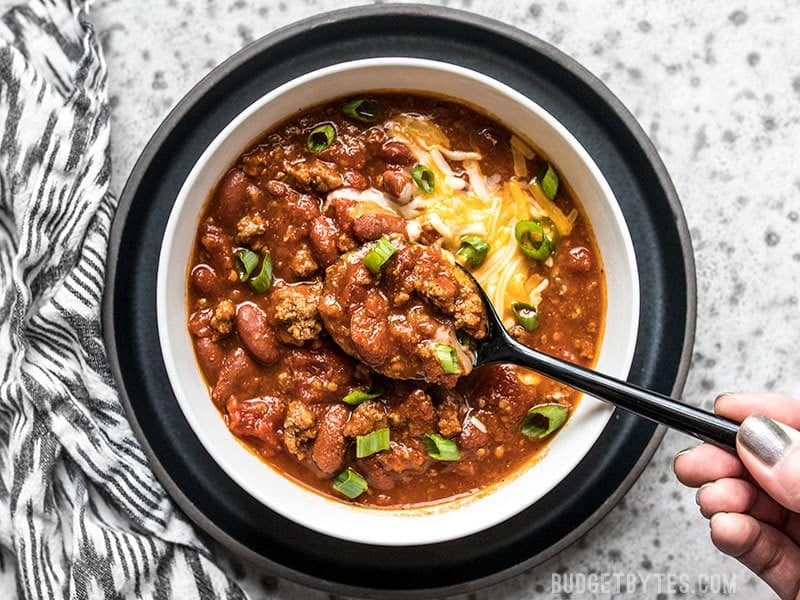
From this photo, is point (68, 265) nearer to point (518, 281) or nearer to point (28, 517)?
point (28, 517)

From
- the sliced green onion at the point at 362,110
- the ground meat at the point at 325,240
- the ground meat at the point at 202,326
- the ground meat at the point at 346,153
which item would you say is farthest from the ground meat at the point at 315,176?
the ground meat at the point at 202,326

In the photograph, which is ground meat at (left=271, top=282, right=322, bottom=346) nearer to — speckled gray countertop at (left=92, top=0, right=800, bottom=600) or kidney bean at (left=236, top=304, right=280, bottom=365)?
kidney bean at (left=236, top=304, right=280, bottom=365)

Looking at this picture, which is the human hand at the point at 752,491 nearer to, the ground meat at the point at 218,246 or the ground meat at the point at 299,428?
the ground meat at the point at 299,428

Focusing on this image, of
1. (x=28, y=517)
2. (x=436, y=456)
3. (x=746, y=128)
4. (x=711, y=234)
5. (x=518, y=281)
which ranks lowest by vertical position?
(x=28, y=517)

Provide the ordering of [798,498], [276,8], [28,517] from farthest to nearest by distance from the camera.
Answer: [276,8] → [28,517] → [798,498]

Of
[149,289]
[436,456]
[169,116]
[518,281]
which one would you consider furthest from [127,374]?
[518,281]
